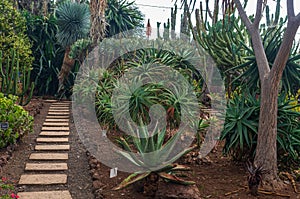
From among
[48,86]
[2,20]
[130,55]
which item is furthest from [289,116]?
[48,86]

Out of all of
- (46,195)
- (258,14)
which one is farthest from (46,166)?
(258,14)

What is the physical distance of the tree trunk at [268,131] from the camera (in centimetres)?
316

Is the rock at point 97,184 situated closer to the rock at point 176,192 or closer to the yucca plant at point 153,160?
the yucca plant at point 153,160

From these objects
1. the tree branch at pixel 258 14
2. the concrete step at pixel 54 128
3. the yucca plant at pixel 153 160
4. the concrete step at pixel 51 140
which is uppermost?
the tree branch at pixel 258 14

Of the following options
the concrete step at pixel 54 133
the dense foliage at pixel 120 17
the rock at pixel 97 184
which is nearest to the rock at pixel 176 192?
the rock at pixel 97 184

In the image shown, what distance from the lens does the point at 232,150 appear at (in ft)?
13.0

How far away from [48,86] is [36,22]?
7.01 feet

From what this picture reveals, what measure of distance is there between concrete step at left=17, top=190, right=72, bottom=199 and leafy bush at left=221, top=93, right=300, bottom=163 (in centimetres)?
180

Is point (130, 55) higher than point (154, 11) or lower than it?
lower

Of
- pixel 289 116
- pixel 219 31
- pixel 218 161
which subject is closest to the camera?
pixel 289 116

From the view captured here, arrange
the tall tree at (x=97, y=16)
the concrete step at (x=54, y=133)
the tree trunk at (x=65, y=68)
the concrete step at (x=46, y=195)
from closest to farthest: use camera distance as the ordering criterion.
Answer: the concrete step at (x=46, y=195), the concrete step at (x=54, y=133), the tall tree at (x=97, y=16), the tree trunk at (x=65, y=68)

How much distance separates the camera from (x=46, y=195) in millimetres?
2982

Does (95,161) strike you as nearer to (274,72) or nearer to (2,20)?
(274,72)

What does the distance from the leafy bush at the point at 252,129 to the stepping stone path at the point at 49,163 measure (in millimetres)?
1874
